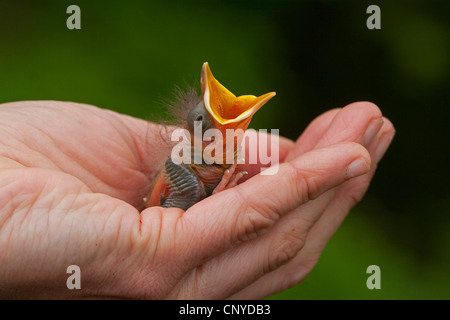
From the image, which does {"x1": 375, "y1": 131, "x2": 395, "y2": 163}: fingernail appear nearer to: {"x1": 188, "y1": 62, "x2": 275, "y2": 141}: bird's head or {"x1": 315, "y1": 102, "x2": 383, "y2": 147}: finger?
{"x1": 315, "y1": 102, "x2": 383, "y2": 147}: finger

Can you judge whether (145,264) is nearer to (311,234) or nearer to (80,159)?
(80,159)

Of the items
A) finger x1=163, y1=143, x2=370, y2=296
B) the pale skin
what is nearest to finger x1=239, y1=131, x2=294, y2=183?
the pale skin

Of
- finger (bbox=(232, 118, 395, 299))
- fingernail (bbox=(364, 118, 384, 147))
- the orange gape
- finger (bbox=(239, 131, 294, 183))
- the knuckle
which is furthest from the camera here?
finger (bbox=(239, 131, 294, 183))

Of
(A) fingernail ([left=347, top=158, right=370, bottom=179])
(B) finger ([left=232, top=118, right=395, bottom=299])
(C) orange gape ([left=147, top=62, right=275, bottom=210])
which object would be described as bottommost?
(B) finger ([left=232, top=118, right=395, bottom=299])

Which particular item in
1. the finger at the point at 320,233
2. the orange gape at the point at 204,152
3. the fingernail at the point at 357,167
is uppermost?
the orange gape at the point at 204,152

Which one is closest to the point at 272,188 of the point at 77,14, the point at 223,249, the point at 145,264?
the point at 223,249

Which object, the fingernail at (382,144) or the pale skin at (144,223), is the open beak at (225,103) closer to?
the pale skin at (144,223)

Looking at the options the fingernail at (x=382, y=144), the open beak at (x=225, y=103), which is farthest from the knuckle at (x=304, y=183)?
the fingernail at (x=382, y=144)
